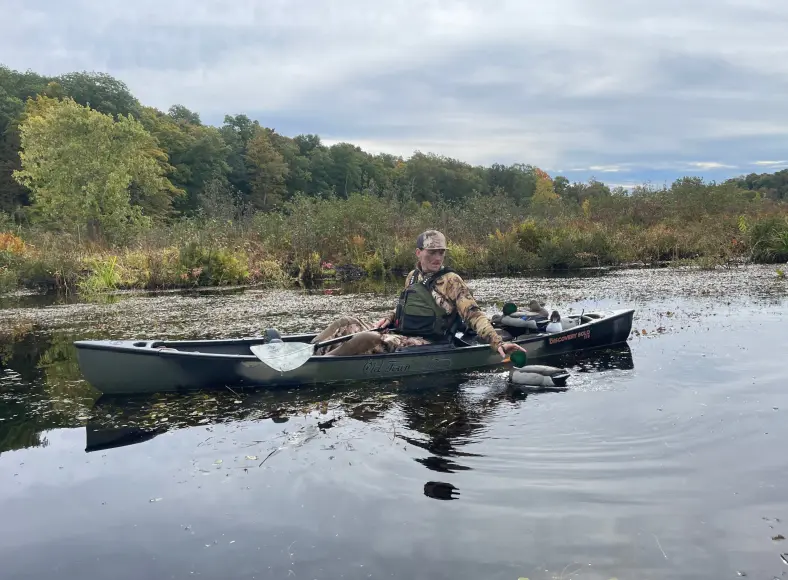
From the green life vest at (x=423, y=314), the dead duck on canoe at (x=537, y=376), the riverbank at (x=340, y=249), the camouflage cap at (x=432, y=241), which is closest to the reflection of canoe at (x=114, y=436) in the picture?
the green life vest at (x=423, y=314)

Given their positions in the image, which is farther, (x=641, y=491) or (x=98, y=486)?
(x=98, y=486)

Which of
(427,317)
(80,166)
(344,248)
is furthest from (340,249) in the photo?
(80,166)

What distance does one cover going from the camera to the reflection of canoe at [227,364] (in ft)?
19.9

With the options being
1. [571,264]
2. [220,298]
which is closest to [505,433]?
[220,298]

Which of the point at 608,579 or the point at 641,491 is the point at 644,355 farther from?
the point at 608,579

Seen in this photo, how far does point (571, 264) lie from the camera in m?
20.3

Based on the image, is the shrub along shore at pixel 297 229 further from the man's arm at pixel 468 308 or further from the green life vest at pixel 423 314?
the man's arm at pixel 468 308

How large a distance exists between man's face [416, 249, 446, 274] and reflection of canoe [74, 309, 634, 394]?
82 centimetres

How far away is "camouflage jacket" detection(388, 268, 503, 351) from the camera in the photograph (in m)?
6.26

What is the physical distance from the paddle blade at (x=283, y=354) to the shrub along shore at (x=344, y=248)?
1145 centimetres

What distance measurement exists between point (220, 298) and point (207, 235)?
206 inches

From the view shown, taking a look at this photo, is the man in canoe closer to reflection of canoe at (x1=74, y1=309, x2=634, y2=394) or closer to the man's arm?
the man's arm

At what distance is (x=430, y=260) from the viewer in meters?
6.45

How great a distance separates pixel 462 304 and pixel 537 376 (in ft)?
3.25
